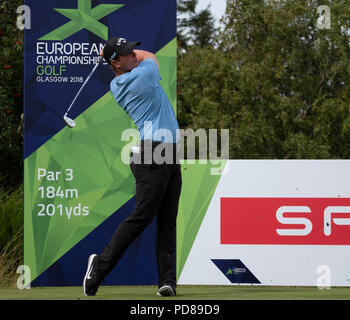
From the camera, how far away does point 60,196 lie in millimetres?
6676

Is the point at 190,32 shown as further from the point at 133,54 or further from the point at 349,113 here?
the point at 133,54

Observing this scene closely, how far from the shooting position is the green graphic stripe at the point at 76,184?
21.8ft

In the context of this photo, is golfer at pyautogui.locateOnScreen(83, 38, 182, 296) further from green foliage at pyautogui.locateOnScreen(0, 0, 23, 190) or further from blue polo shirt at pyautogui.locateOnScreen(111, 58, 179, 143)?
green foliage at pyautogui.locateOnScreen(0, 0, 23, 190)

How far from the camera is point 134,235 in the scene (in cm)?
544

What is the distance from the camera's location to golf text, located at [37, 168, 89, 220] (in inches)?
262

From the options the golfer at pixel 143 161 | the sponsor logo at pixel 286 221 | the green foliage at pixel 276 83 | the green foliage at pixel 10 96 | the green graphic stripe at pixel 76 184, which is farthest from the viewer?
the green foliage at pixel 276 83

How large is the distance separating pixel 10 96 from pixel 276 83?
9665 millimetres

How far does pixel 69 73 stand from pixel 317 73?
15.2 metres

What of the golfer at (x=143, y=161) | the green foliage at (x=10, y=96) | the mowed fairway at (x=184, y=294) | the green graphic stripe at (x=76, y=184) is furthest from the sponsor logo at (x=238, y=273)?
the green foliage at (x=10, y=96)

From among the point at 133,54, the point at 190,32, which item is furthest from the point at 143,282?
the point at 190,32

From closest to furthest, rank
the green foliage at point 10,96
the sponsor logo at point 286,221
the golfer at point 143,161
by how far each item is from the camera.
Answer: the golfer at point 143,161 → the sponsor logo at point 286,221 → the green foliage at point 10,96

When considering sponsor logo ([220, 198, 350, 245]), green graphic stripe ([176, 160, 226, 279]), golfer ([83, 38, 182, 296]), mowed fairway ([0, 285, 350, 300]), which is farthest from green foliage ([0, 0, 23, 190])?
golfer ([83, 38, 182, 296])

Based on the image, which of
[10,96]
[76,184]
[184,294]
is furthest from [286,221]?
[10,96]

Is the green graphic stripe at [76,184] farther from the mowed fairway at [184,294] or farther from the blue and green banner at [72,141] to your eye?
the mowed fairway at [184,294]
